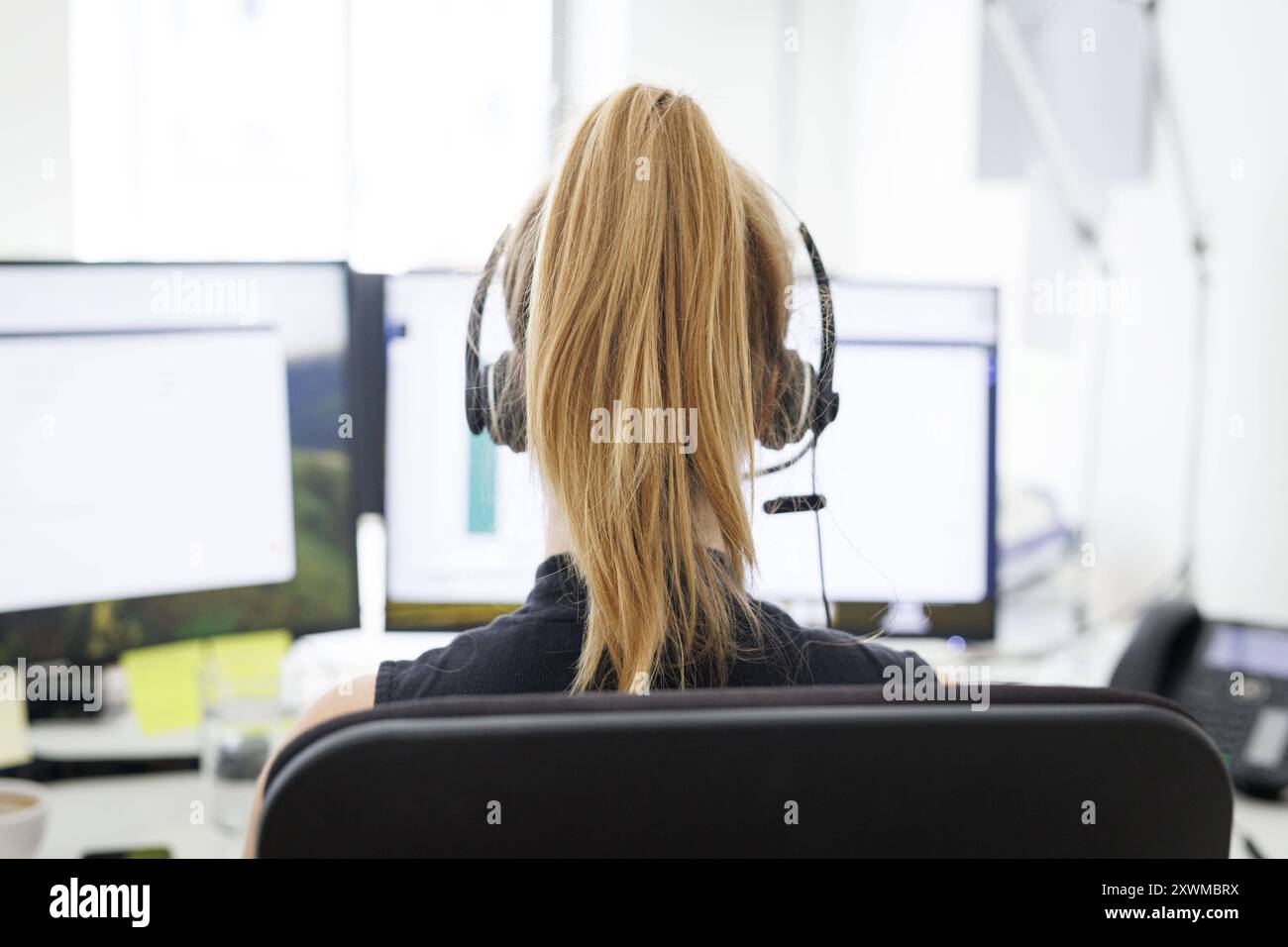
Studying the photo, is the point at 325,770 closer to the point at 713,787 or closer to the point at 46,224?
the point at 713,787

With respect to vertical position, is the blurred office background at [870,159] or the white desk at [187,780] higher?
the blurred office background at [870,159]

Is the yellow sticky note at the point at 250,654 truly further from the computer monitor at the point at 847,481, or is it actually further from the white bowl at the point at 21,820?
the white bowl at the point at 21,820

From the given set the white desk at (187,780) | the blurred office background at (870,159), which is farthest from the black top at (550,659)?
the blurred office background at (870,159)

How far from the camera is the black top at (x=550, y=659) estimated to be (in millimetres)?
664

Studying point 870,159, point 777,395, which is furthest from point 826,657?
point 870,159

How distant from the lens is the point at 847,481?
126 cm

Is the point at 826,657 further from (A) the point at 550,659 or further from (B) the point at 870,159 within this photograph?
(B) the point at 870,159

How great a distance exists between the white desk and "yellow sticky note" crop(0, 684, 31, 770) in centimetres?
6

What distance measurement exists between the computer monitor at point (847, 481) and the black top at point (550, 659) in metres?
0.47

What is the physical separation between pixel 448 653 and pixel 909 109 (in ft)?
6.70

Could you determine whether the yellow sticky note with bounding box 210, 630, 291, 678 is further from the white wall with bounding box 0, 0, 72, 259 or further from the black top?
the white wall with bounding box 0, 0, 72, 259

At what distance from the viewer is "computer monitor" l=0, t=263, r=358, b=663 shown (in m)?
1.04

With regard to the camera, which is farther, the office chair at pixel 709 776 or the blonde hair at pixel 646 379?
the blonde hair at pixel 646 379
